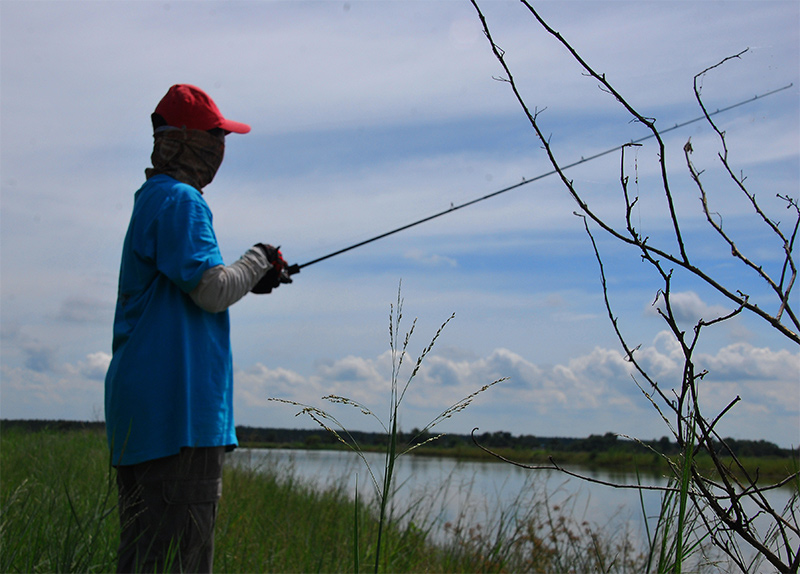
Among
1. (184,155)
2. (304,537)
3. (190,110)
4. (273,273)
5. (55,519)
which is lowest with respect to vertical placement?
(304,537)

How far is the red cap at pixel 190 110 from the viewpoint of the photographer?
2.62 m

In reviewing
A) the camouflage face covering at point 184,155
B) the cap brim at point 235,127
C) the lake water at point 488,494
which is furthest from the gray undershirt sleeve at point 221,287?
the lake water at point 488,494

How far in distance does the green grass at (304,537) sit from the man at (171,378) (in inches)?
6.7

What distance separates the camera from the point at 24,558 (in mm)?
2143

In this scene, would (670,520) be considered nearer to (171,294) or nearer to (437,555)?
(171,294)

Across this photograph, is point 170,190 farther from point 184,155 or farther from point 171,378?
point 171,378

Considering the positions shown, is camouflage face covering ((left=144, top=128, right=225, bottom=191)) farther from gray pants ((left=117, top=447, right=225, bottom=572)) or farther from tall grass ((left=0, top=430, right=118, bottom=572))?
tall grass ((left=0, top=430, right=118, bottom=572))

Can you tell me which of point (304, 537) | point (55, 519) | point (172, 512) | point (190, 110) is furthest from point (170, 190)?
point (304, 537)

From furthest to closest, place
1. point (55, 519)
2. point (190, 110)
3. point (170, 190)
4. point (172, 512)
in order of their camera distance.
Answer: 1. point (55, 519)
2. point (190, 110)
3. point (170, 190)
4. point (172, 512)

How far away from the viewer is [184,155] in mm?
2637

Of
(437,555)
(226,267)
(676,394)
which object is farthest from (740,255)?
(437,555)

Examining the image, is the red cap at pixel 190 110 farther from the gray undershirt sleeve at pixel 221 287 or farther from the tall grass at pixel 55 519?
the tall grass at pixel 55 519

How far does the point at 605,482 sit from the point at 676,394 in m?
0.20

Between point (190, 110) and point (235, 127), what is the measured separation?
0.20 meters
